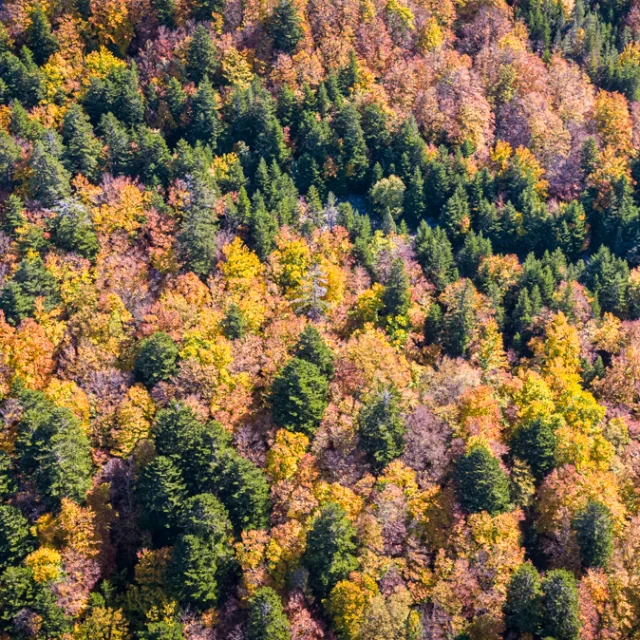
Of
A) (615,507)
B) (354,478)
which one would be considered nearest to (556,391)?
(615,507)

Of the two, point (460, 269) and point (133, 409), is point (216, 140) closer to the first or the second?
point (460, 269)

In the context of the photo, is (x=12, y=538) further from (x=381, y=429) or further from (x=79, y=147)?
(x=79, y=147)

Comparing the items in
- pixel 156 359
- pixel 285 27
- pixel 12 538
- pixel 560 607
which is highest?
pixel 285 27

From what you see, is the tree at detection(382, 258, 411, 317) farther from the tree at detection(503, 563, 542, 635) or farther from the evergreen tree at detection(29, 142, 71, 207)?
the evergreen tree at detection(29, 142, 71, 207)

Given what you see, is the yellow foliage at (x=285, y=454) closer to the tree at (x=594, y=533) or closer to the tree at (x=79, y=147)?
the tree at (x=594, y=533)

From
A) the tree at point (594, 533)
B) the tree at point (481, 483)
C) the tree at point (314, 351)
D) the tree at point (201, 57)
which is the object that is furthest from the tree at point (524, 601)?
the tree at point (201, 57)

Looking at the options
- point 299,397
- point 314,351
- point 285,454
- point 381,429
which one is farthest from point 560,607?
point 314,351
